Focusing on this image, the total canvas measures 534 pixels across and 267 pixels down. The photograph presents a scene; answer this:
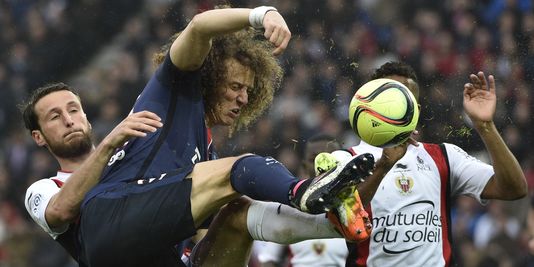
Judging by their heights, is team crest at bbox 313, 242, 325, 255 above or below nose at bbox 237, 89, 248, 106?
below

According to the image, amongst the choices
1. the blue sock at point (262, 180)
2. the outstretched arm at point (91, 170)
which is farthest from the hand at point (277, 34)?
the outstretched arm at point (91, 170)

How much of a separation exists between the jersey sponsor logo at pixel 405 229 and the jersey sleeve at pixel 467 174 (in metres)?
0.31

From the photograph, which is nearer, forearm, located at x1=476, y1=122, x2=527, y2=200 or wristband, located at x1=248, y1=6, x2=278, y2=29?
wristband, located at x1=248, y1=6, x2=278, y2=29

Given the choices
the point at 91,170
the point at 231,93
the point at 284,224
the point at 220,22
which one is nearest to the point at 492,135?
the point at 284,224

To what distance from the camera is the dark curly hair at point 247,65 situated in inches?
218

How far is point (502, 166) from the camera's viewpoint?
563cm

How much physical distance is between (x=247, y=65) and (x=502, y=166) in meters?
1.50

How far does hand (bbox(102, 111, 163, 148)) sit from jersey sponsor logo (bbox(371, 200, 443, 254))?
1381 mm

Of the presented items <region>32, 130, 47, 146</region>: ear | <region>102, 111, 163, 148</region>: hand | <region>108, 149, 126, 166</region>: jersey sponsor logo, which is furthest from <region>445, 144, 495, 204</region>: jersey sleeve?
<region>32, 130, 47, 146</region>: ear

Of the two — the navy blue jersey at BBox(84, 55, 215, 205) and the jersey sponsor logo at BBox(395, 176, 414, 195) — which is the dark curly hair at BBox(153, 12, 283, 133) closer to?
the navy blue jersey at BBox(84, 55, 215, 205)

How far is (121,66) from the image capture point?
11516 mm

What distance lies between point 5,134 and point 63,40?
135cm

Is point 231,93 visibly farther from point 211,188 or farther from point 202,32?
point 211,188

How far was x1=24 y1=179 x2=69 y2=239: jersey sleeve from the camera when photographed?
5752 mm
